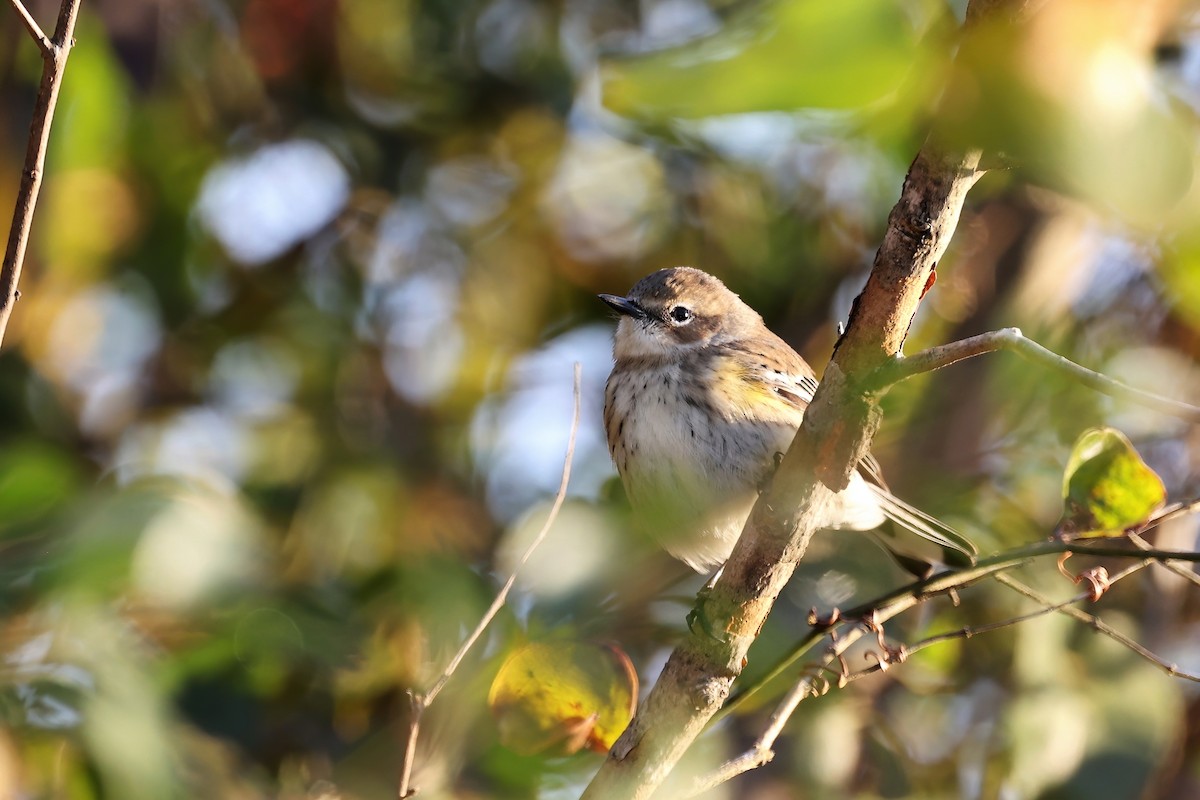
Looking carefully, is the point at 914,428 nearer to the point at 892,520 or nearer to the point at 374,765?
the point at 892,520

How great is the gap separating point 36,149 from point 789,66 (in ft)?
4.05

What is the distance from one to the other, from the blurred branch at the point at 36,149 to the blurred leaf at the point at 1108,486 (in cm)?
187

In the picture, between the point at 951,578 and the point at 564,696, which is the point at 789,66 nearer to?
the point at 951,578

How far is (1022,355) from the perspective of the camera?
1936 mm

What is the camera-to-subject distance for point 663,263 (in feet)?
17.1

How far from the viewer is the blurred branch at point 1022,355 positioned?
5.16ft

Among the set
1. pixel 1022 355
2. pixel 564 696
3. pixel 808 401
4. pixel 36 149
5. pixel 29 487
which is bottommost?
pixel 808 401

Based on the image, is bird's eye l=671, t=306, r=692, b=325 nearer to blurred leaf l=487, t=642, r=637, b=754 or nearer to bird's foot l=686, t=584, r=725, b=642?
blurred leaf l=487, t=642, r=637, b=754

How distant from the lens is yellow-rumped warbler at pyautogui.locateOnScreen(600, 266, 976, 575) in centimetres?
396

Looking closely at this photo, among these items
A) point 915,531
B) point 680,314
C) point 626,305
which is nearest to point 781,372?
point 680,314

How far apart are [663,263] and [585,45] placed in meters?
0.94

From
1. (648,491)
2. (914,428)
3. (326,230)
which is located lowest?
(914,428)

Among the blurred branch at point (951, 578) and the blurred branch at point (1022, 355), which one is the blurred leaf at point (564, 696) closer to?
the blurred branch at point (951, 578)

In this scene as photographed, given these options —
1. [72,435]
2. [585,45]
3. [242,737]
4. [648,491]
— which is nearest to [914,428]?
[648,491]
